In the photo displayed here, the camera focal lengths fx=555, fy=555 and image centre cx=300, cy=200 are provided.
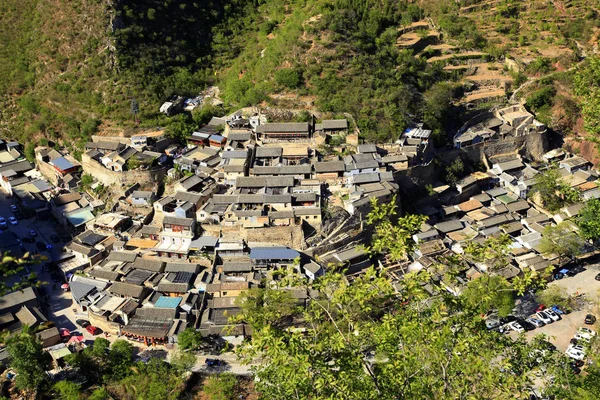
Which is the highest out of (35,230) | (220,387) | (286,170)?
(286,170)

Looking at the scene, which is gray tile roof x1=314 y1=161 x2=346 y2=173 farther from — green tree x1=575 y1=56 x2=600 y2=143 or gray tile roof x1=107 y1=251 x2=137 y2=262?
green tree x1=575 y1=56 x2=600 y2=143

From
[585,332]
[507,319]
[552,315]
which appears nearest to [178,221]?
[507,319]

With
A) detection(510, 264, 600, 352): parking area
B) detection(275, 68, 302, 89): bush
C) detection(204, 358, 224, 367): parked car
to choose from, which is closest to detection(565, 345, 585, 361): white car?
detection(510, 264, 600, 352): parking area

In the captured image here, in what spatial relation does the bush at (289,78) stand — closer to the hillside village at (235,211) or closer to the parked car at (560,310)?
the hillside village at (235,211)

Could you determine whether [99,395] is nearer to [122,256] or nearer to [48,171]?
[122,256]

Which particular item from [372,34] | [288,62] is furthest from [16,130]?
[372,34]

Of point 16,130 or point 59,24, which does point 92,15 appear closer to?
point 59,24
